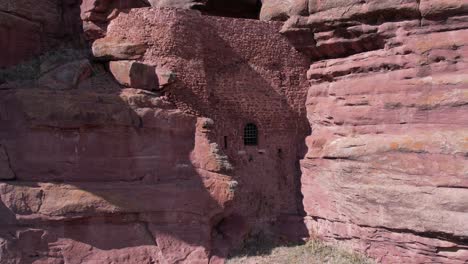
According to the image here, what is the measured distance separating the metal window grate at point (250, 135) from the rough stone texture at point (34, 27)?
617cm

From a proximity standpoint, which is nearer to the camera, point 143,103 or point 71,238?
point 71,238

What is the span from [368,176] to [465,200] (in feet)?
8.60

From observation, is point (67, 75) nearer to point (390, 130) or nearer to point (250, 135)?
point (250, 135)

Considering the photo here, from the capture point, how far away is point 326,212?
16.0m

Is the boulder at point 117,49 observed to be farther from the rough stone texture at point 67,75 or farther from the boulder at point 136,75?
the rough stone texture at point 67,75

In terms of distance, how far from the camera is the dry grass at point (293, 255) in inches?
588

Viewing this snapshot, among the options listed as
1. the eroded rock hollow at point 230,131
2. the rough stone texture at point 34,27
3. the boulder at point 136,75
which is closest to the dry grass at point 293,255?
the eroded rock hollow at point 230,131

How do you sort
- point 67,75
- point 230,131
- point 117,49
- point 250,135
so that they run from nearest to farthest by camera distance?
point 67,75
point 117,49
point 230,131
point 250,135

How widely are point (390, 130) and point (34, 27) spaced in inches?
433

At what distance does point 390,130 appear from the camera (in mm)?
14781

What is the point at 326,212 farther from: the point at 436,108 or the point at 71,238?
the point at 71,238

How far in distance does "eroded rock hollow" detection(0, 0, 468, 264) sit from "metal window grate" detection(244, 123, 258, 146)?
0.23 ft

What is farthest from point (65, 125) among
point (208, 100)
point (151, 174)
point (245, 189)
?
point (245, 189)

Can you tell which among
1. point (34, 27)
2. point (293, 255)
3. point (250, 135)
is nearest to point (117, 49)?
point (34, 27)
